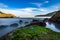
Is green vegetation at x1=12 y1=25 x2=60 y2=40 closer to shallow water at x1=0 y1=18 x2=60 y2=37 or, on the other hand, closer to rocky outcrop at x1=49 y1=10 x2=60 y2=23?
shallow water at x1=0 y1=18 x2=60 y2=37

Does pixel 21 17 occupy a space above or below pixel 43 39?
above

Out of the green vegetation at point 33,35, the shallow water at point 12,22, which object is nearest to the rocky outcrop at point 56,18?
the shallow water at point 12,22

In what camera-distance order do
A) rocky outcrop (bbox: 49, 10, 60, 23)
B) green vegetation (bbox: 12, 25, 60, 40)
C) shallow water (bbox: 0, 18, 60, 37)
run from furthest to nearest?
rocky outcrop (bbox: 49, 10, 60, 23), shallow water (bbox: 0, 18, 60, 37), green vegetation (bbox: 12, 25, 60, 40)

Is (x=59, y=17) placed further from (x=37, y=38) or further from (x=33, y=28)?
(x=37, y=38)

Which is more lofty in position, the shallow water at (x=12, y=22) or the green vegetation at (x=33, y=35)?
the shallow water at (x=12, y=22)

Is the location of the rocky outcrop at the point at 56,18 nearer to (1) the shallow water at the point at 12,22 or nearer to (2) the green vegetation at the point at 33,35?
(1) the shallow water at the point at 12,22

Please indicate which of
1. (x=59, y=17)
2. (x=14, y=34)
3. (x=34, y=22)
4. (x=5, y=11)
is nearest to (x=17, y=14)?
(x=5, y=11)

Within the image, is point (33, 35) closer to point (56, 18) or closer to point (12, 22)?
point (12, 22)

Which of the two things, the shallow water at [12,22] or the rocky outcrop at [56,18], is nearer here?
the shallow water at [12,22]

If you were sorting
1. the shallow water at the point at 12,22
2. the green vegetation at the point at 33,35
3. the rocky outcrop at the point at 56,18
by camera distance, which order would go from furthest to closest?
the rocky outcrop at the point at 56,18, the shallow water at the point at 12,22, the green vegetation at the point at 33,35

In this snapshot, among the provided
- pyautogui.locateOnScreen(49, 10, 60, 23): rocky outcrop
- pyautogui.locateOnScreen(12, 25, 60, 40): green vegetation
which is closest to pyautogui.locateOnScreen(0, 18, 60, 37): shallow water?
pyautogui.locateOnScreen(49, 10, 60, 23): rocky outcrop

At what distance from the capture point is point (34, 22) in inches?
131

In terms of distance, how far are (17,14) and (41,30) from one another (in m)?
0.93

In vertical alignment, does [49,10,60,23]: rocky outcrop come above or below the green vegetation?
above
